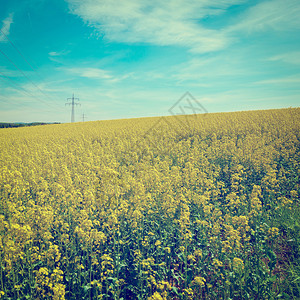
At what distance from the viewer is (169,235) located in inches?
201

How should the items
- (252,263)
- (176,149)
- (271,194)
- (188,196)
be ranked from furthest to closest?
(176,149) → (271,194) → (188,196) → (252,263)

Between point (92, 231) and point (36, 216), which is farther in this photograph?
point (36, 216)

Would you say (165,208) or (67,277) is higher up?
(165,208)

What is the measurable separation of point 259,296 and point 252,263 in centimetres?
103

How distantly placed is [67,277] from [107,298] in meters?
0.94

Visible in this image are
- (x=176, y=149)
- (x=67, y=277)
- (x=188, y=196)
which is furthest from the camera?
(x=176, y=149)

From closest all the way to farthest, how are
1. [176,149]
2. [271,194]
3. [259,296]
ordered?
[259,296], [271,194], [176,149]

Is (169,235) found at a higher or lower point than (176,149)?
lower

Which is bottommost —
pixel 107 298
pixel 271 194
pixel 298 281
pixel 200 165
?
pixel 107 298

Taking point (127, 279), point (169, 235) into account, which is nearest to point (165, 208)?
point (169, 235)

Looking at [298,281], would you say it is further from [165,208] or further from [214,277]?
[165,208]

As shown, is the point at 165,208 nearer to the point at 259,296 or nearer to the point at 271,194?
the point at 259,296

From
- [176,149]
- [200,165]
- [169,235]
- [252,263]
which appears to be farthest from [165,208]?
[176,149]

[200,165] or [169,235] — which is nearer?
[169,235]
